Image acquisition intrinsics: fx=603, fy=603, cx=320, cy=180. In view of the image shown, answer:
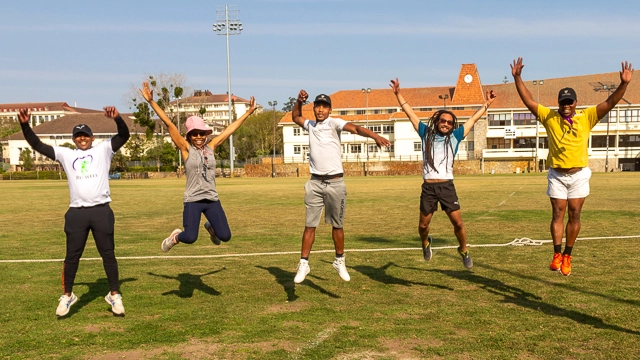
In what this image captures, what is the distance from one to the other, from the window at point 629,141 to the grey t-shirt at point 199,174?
313 feet

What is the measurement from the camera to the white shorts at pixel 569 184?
28.0 feet

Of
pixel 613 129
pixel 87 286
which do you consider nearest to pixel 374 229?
pixel 87 286

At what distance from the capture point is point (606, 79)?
9744cm

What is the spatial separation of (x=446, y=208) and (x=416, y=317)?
2.28 meters

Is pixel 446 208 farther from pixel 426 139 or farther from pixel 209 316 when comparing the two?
pixel 209 316

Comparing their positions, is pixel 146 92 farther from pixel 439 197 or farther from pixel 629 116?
pixel 629 116

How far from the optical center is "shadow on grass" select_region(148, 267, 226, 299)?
8258mm

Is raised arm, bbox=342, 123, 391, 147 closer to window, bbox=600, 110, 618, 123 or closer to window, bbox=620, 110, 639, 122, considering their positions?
window, bbox=600, 110, 618, 123

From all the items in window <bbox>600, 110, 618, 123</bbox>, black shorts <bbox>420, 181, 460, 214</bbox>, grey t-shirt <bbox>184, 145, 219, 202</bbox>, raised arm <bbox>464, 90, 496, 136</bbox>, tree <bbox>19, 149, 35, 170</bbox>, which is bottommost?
tree <bbox>19, 149, 35, 170</bbox>

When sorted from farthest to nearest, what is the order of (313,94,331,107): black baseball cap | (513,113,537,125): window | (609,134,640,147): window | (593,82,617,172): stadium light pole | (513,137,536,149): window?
(513,113,537,125): window, (513,137,536,149): window, (609,134,640,147): window, (593,82,617,172): stadium light pole, (313,94,331,107): black baseball cap

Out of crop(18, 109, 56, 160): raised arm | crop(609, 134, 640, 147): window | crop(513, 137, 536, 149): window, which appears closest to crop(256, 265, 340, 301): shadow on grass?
crop(18, 109, 56, 160): raised arm

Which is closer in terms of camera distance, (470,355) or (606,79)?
(470,355)

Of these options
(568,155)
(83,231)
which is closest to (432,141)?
(568,155)

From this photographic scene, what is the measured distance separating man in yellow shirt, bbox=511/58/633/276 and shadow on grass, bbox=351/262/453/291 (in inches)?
79.0
